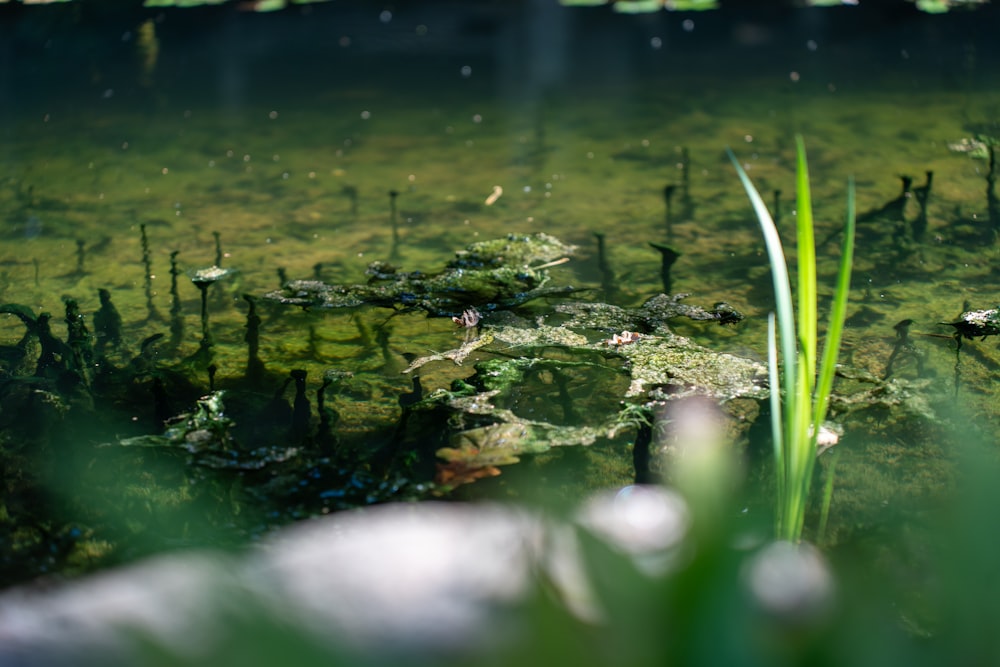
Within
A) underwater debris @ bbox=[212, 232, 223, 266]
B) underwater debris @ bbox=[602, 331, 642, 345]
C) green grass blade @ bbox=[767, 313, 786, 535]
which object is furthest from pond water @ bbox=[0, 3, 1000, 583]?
green grass blade @ bbox=[767, 313, 786, 535]

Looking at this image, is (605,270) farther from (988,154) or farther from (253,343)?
(988,154)

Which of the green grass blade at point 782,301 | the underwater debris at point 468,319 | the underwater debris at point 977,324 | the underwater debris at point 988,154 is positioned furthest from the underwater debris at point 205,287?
the underwater debris at point 988,154

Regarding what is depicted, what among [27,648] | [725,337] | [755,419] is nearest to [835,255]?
[725,337]

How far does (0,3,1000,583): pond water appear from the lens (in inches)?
80.5

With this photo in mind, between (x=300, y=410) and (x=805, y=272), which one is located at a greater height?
(x=805, y=272)

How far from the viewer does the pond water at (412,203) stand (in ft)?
6.71

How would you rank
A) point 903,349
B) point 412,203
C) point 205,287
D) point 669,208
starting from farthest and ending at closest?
point 412,203, point 669,208, point 205,287, point 903,349

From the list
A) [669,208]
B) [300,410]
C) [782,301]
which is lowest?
[300,410]

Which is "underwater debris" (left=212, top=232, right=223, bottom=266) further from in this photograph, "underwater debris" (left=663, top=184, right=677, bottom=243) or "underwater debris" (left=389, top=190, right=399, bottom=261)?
"underwater debris" (left=663, top=184, right=677, bottom=243)

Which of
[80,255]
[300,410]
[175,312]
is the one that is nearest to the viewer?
[300,410]

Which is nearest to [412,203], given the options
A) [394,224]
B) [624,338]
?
[394,224]

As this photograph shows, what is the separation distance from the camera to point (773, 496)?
190 cm

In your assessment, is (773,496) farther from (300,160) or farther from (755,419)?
(300,160)

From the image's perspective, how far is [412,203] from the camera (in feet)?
11.7
